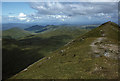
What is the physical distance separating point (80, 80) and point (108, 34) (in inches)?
2663

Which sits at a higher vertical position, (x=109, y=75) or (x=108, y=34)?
(x=109, y=75)

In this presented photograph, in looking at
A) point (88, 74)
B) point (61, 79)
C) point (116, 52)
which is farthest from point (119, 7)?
point (61, 79)

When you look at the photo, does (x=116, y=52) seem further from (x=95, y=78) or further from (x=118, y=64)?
(x=95, y=78)

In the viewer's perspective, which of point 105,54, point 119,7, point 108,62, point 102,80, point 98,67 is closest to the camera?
point 102,80

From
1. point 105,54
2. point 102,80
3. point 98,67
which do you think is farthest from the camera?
point 105,54

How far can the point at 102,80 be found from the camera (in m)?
27.0

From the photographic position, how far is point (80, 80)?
2775 cm

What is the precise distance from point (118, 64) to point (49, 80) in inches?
870

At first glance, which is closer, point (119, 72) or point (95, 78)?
point (95, 78)

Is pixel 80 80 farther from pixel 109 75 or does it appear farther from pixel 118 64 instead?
pixel 118 64

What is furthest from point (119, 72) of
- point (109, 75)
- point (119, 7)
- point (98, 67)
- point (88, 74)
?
point (119, 7)

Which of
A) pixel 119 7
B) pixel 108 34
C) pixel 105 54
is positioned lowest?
pixel 108 34

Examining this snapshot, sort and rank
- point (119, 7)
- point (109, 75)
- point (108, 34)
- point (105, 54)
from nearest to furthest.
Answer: point (109, 75)
point (105, 54)
point (119, 7)
point (108, 34)

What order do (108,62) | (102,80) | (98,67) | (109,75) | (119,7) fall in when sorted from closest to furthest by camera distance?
(102,80), (109,75), (98,67), (108,62), (119,7)
